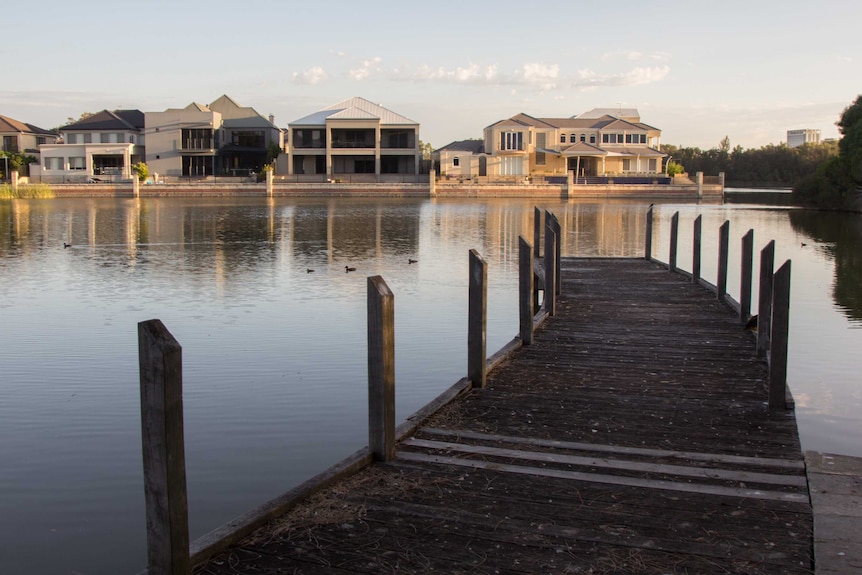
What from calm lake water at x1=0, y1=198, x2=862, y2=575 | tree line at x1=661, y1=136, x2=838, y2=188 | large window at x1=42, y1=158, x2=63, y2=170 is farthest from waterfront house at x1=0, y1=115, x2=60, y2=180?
tree line at x1=661, y1=136, x2=838, y2=188

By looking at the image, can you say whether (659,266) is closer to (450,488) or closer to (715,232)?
(450,488)

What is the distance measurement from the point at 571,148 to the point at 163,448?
286 feet

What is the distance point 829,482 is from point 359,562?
10.9 ft

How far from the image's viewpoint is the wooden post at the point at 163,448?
4.25 m

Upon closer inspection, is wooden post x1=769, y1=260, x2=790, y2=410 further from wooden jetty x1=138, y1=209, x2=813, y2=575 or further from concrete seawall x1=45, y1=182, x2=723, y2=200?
concrete seawall x1=45, y1=182, x2=723, y2=200

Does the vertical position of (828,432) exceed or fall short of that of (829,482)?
it falls short

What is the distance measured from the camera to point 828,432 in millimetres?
9367

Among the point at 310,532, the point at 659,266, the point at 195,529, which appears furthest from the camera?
the point at 659,266

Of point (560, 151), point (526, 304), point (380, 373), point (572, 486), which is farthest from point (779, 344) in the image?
point (560, 151)

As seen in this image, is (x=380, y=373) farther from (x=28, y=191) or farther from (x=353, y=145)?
Result: (x=353, y=145)

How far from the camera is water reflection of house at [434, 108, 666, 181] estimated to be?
9056cm

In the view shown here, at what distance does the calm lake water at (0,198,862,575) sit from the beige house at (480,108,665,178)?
5617cm

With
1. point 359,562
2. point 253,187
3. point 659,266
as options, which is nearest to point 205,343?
point 359,562

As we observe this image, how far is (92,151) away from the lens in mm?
87000
